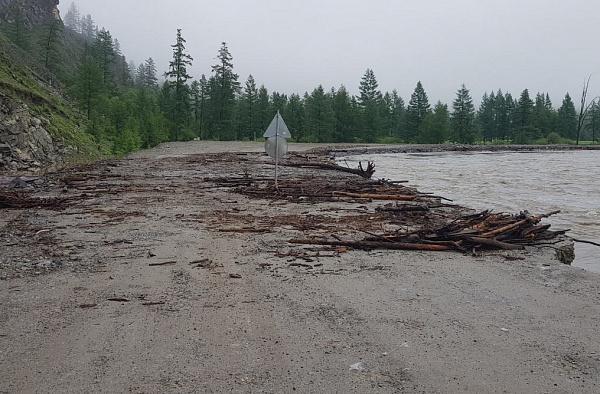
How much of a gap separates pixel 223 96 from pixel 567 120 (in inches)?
2973

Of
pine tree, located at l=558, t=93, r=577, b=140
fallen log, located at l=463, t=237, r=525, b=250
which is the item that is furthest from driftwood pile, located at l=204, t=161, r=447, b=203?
pine tree, located at l=558, t=93, r=577, b=140

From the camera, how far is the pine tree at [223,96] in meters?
74.2

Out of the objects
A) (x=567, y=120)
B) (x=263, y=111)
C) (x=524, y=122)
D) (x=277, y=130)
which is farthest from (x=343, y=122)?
(x=277, y=130)

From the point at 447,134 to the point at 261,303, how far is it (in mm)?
85263

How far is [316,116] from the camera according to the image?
80250 millimetres

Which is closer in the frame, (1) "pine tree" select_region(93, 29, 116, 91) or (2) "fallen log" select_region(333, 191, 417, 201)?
(2) "fallen log" select_region(333, 191, 417, 201)

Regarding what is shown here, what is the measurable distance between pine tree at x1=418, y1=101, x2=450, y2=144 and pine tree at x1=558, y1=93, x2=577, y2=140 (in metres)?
34.0

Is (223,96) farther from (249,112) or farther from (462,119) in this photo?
(462,119)

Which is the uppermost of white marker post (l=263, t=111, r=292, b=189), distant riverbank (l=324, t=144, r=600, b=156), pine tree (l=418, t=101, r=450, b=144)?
pine tree (l=418, t=101, r=450, b=144)

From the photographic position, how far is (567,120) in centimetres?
10294

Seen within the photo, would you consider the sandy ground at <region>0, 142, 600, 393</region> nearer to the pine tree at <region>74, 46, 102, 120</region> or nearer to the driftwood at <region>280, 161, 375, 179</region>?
the driftwood at <region>280, 161, 375, 179</region>

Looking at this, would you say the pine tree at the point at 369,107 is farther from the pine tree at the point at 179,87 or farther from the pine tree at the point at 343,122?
the pine tree at the point at 179,87

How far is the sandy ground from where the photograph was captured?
379 cm

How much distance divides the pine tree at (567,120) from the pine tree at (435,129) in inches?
1339
